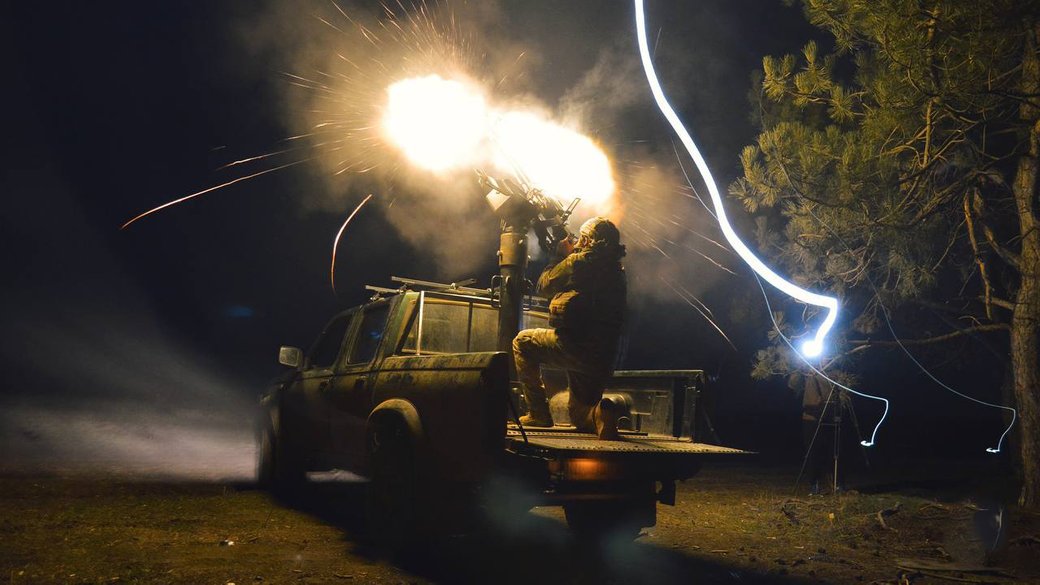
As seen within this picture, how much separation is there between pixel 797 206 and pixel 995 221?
3.33 m

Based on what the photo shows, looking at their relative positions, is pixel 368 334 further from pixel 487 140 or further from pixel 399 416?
pixel 487 140

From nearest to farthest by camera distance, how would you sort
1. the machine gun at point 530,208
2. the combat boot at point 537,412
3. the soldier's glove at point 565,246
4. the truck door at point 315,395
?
1. the combat boot at point 537,412
2. the soldier's glove at point 565,246
3. the machine gun at point 530,208
4. the truck door at point 315,395

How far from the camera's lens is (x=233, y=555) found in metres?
5.61

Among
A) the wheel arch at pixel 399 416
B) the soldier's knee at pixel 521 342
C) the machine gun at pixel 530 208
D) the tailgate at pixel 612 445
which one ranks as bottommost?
the tailgate at pixel 612 445

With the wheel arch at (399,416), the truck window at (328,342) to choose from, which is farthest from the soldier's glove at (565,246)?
the truck window at (328,342)

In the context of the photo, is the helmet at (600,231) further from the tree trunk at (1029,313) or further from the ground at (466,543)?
the tree trunk at (1029,313)

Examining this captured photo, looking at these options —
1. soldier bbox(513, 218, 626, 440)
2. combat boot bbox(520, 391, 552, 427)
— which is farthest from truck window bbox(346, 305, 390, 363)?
combat boot bbox(520, 391, 552, 427)

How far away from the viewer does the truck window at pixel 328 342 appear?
7.85 m

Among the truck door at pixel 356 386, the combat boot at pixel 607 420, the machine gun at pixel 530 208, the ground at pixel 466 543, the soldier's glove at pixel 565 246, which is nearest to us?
the ground at pixel 466 543

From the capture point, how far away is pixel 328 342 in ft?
27.2

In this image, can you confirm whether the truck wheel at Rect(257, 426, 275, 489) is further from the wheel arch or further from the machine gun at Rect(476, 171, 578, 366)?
the machine gun at Rect(476, 171, 578, 366)

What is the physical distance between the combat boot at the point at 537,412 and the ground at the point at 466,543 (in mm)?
927

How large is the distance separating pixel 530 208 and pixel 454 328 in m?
1.27

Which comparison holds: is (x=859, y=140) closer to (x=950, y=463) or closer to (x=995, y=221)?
(x=995, y=221)
